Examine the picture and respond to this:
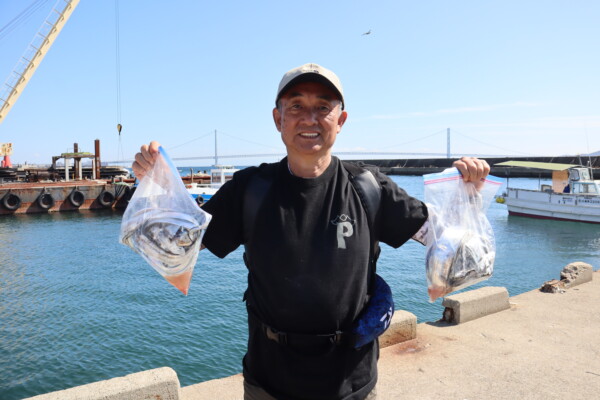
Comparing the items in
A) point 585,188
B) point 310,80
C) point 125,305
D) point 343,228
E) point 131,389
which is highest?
point 310,80

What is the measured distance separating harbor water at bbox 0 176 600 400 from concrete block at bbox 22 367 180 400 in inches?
152

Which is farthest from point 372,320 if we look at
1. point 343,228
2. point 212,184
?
point 212,184

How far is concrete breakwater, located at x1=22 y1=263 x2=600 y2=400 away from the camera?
3.39 m

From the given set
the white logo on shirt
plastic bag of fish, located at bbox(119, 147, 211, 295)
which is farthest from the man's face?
plastic bag of fish, located at bbox(119, 147, 211, 295)

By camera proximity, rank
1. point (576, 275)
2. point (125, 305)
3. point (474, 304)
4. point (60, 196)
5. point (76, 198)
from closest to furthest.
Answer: point (474, 304)
point (576, 275)
point (125, 305)
point (60, 196)
point (76, 198)

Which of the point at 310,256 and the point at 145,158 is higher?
the point at 145,158

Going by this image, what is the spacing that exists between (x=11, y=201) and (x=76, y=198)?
367 centimetres

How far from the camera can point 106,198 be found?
3112 centimetres

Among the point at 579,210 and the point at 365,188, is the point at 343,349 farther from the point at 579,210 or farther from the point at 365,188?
the point at 579,210

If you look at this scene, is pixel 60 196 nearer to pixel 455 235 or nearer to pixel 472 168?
pixel 455 235

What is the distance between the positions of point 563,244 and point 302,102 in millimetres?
21437

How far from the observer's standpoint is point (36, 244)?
18984 millimetres

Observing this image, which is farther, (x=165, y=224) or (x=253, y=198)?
(x=165, y=224)

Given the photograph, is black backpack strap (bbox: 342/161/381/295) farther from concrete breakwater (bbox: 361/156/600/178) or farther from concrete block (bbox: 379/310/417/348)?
concrete breakwater (bbox: 361/156/600/178)
